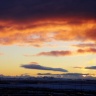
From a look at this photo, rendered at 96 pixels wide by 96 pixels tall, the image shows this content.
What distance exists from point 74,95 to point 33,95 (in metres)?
7.69

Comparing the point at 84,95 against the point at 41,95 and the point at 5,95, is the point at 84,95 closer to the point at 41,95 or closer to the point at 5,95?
the point at 41,95

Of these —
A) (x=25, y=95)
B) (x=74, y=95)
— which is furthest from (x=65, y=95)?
(x=25, y=95)

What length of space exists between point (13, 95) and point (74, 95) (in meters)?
11.1

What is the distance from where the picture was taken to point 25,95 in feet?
239

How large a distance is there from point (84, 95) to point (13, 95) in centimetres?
1313

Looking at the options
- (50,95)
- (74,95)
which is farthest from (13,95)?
(74,95)

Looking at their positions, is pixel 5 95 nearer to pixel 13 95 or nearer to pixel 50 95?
pixel 13 95

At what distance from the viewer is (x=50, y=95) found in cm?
7231

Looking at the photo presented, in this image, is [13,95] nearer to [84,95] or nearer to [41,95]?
[41,95]

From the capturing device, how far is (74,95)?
72438mm

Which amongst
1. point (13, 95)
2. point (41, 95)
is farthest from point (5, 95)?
point (41, 95)

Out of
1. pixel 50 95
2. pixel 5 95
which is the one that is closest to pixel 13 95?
pixel 5 95

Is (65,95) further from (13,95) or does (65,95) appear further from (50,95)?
(13,95)

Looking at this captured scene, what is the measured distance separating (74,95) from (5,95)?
1260 cm
